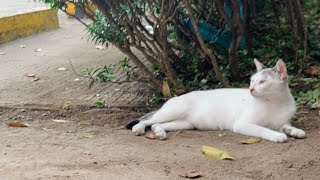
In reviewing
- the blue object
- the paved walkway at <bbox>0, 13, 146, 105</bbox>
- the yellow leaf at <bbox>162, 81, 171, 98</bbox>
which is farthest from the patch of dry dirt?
the blue object

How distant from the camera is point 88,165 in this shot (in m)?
3.56

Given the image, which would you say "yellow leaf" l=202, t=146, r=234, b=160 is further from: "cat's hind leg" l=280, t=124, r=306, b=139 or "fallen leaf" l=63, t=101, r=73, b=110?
"fallen leaf" l=63, t=101, r=73, b=110

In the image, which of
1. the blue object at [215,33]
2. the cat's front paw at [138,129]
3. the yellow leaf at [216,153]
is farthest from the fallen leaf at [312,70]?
the yellow leaf at [216,153]

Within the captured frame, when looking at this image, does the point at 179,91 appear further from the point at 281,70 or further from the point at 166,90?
the point at 281,70

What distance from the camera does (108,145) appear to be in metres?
4.14

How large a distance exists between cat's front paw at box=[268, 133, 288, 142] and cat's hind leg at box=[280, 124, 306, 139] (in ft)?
0.38

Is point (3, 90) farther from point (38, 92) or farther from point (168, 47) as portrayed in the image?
point (168, 47)

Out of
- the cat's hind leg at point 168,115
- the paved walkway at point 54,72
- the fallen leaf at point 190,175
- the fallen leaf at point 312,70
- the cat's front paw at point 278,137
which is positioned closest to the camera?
the fallen leaf at point 190,175

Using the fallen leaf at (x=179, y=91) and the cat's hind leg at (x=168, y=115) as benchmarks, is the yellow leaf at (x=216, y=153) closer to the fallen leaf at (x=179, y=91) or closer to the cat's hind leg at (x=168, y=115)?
the cat's hind leg at (x=168, y=115)

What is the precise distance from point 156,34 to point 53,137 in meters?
1.76

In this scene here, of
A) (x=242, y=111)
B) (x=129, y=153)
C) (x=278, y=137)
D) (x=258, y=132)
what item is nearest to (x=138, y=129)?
(x=129, y=153)

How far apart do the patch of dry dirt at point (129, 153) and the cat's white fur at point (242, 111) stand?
0.09 metres

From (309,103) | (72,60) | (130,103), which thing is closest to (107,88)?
(130,103)

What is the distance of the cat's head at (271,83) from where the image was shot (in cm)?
432
